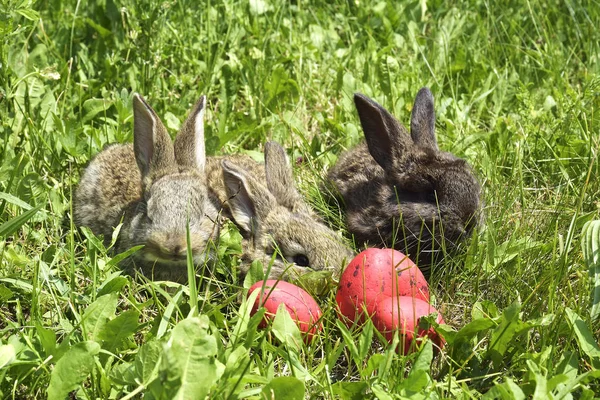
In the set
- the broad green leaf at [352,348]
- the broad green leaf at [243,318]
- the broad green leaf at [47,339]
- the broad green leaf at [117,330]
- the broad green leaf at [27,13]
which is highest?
the broad green leaf at [27,13]

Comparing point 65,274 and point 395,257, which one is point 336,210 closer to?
point 395,257

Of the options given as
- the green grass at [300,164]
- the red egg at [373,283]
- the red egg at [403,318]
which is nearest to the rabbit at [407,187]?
the green grass at [300,164]

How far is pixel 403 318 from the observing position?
4012 mm

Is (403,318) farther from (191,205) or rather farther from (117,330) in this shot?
(191,205)

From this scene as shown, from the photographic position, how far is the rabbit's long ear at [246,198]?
509cm

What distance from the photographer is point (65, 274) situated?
4570mm

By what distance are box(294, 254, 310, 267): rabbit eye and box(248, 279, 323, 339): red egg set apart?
0.64 m

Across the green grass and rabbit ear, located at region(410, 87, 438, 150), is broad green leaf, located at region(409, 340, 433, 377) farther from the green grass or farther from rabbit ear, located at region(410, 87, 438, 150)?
rabbit ear, located at region(410, 87, 438, 150)

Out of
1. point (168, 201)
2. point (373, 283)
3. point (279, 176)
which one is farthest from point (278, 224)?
point (373, 283)

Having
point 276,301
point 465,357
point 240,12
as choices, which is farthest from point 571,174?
point 240,12

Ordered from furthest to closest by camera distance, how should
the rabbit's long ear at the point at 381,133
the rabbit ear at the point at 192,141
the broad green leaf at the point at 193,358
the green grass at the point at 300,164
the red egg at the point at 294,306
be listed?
the rabbit's long ear at the point at 381,133
the rabbit ear at the point at 192,141
the red egg at the point at 294,306
the green grass at the point at 300,164
the broad green leaf at the point at 193,358

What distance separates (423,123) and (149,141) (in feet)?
5.75

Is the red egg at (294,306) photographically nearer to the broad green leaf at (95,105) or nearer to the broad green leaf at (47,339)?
the broad green leaf at (47,339)

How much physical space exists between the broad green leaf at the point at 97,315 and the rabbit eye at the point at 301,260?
1299mm
